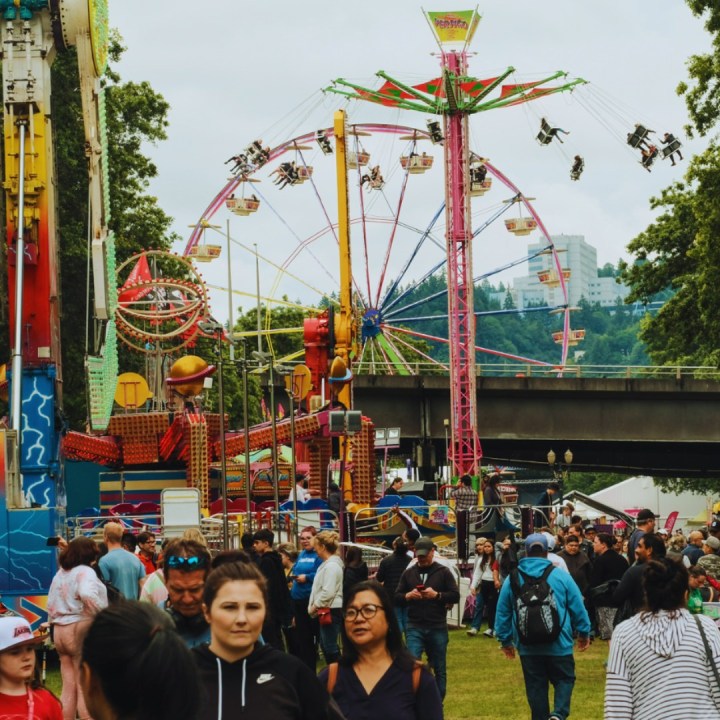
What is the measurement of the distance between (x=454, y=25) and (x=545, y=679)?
163ft

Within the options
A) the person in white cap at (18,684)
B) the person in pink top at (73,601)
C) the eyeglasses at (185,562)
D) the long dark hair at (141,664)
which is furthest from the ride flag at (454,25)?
the long dark hair at (141,664)

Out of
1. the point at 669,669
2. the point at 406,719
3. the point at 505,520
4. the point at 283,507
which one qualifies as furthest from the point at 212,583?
the point at 283,507

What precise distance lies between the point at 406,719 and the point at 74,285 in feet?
133

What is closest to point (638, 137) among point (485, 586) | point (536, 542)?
point (485, 586)

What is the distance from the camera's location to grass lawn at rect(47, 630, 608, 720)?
16.2 m

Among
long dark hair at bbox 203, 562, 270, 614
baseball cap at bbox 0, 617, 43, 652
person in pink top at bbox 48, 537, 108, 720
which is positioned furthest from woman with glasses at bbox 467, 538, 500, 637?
long dark hair at bbox 203, 562, 270, 614

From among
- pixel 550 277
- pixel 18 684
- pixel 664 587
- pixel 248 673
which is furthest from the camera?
pixel 550 277

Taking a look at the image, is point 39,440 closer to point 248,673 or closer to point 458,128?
point 248,673

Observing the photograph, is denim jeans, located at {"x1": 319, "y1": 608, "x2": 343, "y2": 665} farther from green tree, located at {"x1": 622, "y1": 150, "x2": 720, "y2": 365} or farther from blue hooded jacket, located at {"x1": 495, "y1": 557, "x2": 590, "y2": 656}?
green tree, located at {"x1": 622, "y1": 150, "x2": 720, "y2": 365}

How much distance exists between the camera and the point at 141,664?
436cm

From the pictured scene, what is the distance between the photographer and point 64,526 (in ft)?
77.4

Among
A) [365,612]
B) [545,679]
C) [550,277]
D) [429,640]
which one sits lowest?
[545,679]

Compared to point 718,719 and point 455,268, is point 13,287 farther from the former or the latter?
point 455,268

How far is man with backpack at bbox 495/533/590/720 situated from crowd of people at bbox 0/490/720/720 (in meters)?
0.01
